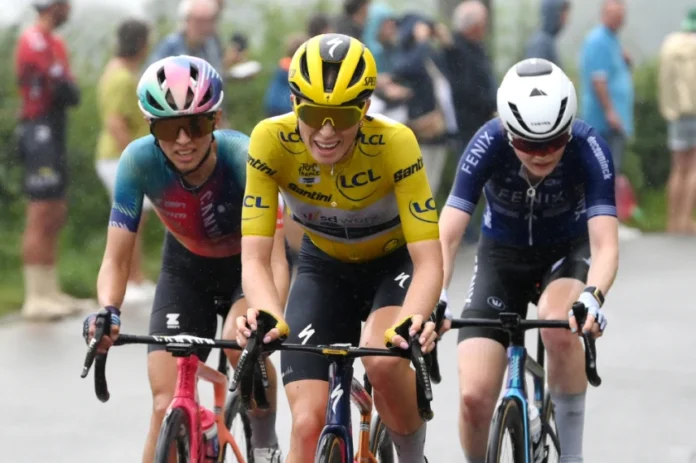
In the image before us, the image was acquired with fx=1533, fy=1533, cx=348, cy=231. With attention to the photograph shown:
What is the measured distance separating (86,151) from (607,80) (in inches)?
192

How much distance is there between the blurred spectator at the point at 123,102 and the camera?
11578 millimetres

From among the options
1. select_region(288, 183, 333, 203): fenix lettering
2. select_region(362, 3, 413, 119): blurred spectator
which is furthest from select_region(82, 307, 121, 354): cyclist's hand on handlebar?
select_region(362, 3, 413, 119): blurred spectator

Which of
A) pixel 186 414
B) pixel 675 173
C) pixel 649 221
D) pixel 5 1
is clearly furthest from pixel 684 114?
pixel 186 414

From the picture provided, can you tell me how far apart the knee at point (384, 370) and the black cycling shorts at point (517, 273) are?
101 cm

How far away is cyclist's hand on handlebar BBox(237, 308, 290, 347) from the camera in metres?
5.23

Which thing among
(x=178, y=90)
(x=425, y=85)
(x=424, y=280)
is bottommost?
(x=424, y=280)

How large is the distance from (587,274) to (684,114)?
8748 millimetres

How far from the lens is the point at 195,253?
671 centimetres

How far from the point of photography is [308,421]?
5.50 m

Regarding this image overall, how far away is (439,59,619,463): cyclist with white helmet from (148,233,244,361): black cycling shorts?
0.97 m

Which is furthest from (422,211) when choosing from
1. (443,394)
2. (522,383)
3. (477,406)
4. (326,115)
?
(443,394)

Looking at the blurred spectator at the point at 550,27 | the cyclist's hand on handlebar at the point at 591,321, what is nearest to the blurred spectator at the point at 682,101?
the blurred spectator at the point at 550,27

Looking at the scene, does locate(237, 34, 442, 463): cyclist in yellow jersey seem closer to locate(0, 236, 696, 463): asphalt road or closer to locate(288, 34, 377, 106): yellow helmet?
locate(288, 34, 377, 106): yellow helmet

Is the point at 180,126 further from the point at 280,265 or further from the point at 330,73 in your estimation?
the point at 330,73
